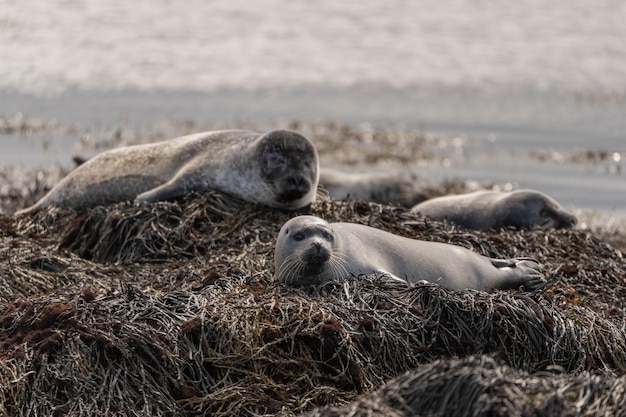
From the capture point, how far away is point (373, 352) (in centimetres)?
570

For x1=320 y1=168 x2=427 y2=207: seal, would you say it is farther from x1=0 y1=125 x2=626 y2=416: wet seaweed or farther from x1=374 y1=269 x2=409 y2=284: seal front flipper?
x1=374 y1=269 x2=409 y2=284: seal front flipper

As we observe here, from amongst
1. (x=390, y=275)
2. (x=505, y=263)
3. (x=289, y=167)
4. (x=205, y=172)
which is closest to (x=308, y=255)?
(x=390, y=275)

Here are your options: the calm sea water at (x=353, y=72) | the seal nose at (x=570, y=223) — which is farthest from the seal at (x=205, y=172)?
the calm sea water at (x=353, y=72)

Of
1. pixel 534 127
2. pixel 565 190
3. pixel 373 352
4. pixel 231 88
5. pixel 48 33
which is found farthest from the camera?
pixel 48 33

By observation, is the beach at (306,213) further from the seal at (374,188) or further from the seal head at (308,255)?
the seal at (374,188)

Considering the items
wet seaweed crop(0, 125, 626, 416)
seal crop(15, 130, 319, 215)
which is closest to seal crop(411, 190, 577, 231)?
seal crop(15, 130, 319, 215)

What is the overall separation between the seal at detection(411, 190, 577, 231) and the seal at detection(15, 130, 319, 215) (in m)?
1.29

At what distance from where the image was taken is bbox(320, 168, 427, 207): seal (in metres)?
11.1

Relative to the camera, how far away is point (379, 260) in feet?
22.1

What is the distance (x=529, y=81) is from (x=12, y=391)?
47.4 ft

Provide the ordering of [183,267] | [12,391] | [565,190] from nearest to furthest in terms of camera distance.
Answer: [12,391] → [183,267] → [565,190]

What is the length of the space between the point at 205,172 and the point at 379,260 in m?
2.69

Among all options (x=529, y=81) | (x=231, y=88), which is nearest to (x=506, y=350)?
(x=231, y=88)

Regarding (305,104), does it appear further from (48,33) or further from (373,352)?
(373,352)
